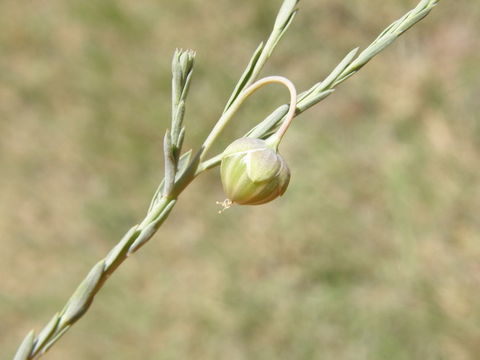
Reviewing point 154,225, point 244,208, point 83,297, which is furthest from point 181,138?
point 244,208

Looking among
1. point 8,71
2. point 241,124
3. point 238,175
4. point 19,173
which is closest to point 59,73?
point 8,71

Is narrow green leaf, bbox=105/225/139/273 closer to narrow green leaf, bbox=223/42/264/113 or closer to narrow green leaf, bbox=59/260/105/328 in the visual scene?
narrow green leaf, bbox=59/260/105/328

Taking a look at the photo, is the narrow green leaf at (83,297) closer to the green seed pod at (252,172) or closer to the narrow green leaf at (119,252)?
the narrow green leaf at (119,252)

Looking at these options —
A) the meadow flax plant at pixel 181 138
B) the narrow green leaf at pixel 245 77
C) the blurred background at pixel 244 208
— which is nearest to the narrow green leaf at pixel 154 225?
the meadow flax plant at pixel 181 138

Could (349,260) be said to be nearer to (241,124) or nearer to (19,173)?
(241,124)

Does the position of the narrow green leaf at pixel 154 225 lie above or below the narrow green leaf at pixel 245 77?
below
